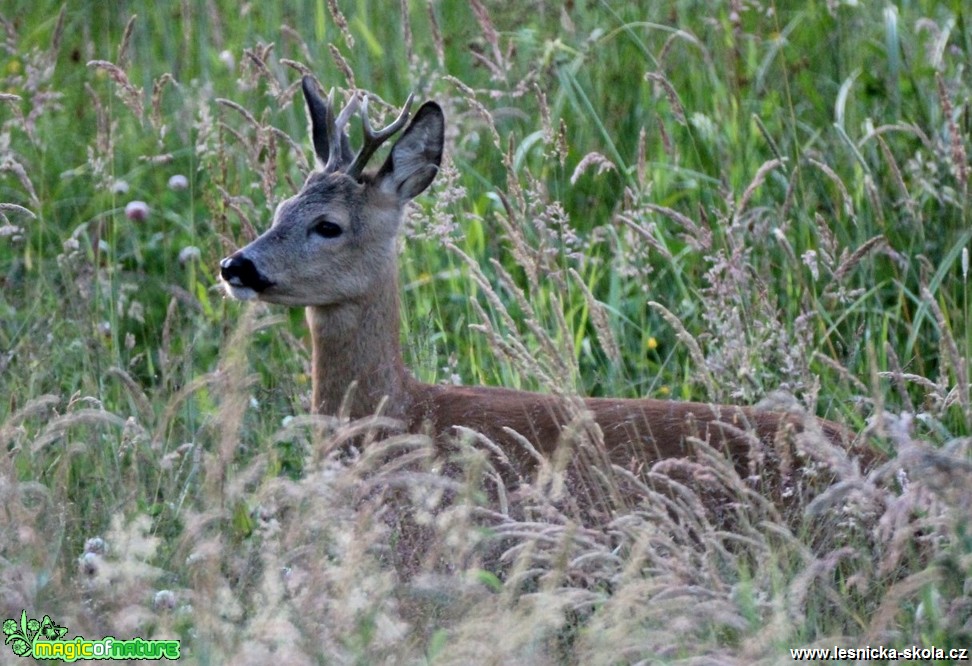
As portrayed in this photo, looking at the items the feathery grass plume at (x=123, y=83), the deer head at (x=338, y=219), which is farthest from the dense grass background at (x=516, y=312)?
the deer head at (x=338, y=219)

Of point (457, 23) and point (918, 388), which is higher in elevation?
point (457, 23)

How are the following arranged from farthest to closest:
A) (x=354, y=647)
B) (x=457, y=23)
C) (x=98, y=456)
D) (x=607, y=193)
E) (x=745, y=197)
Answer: (x=457, y=23) < (x=607, y=193) < (x=745, y=197) < (x=98, y=456) < (x=354, y=647)

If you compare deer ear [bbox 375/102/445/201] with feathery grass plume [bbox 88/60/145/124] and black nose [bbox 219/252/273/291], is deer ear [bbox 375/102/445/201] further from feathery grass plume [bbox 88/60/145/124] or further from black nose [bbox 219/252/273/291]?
feathery grass plume [bbox 88/60/145/124]

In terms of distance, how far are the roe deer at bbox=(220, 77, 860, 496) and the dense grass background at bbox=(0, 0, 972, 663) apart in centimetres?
12

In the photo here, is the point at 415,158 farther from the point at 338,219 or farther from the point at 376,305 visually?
the point at 376,305

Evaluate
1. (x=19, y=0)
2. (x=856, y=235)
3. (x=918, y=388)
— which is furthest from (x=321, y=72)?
(x=918, y=388)

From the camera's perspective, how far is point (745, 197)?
4.38 metres

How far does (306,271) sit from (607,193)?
1655mm

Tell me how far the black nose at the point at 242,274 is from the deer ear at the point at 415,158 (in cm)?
59

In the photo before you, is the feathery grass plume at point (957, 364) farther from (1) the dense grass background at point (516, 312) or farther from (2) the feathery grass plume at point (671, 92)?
(2) the feathery grass plume at point (671, 92)

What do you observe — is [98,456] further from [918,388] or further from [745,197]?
[918,388]

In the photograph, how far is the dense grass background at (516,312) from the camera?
271 centimetres

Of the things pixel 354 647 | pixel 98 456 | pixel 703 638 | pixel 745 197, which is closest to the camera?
pixel 354 647

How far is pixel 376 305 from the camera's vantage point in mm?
4883
